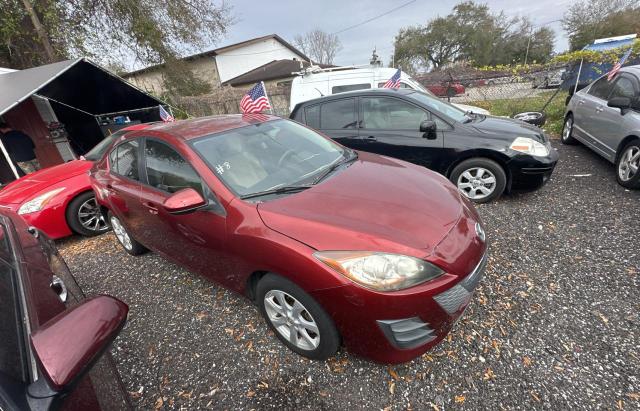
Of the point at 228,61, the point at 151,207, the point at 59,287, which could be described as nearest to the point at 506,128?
the point at 151,207

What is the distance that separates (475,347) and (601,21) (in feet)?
150

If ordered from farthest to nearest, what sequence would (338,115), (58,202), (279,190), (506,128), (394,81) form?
(394,81)
(338,115)
(58,202)
(506,128)
(279,190)

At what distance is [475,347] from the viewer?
6.54 feet

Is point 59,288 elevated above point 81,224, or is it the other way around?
point 59,288

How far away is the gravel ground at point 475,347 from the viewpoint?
1743 millimetres

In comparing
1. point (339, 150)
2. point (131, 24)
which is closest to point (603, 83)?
point (339, 150)

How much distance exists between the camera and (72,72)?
248 inches

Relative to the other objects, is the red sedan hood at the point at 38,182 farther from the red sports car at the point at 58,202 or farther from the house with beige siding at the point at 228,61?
the house with beige siding at the point at 228,61

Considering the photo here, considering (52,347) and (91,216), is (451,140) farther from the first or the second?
(91,216)

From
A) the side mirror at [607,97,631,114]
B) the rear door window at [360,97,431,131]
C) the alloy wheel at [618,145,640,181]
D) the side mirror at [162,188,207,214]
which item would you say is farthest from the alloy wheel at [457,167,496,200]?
the side mirror at [162,188,207,214]

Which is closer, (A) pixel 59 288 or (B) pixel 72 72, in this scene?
(A) pixel 59 288

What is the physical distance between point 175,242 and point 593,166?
6181mm

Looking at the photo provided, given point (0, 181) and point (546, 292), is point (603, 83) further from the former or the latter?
point (0, 181)

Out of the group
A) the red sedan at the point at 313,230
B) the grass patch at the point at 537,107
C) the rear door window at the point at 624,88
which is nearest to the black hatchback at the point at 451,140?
the red sedan at the point at 313,230
